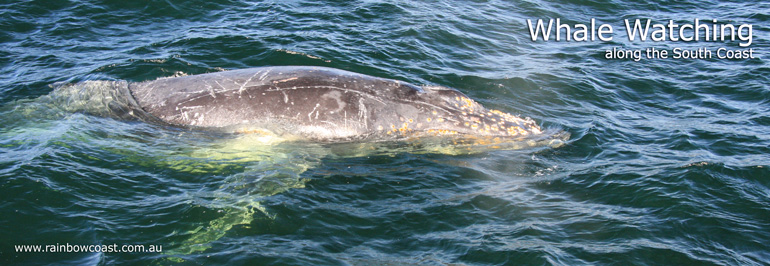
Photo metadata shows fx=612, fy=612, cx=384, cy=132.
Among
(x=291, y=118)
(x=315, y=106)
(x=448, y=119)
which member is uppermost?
(x=315, y=106)

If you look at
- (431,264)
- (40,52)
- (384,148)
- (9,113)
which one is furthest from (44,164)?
(40,52)

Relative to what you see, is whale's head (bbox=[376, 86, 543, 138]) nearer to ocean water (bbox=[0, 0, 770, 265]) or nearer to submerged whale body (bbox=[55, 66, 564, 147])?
submerged whale body (bbox=[55, 66, 564, 147])

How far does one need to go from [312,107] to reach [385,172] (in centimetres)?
138

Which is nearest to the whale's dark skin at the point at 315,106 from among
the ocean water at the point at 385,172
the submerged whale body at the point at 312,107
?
the submerged whale body at the point at 312,107

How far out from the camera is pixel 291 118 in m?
8.20

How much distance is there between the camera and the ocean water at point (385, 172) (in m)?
5.95

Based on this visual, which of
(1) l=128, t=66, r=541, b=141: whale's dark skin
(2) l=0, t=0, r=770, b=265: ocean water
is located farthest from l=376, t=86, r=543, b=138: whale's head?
(2) l=0, t=0, r=770, b=265: ocean water

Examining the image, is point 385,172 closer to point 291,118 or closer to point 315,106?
point 315,106

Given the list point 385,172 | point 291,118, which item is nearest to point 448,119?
point 385,172

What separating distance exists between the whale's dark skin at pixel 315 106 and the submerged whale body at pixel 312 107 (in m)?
0.01

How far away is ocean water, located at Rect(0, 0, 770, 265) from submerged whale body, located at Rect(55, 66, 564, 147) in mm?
282

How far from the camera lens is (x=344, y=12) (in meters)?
15.8

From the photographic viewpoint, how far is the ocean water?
5953 millimetres

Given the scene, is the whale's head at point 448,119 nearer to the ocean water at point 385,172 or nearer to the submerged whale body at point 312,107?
the submerged whale body at point 312,107
